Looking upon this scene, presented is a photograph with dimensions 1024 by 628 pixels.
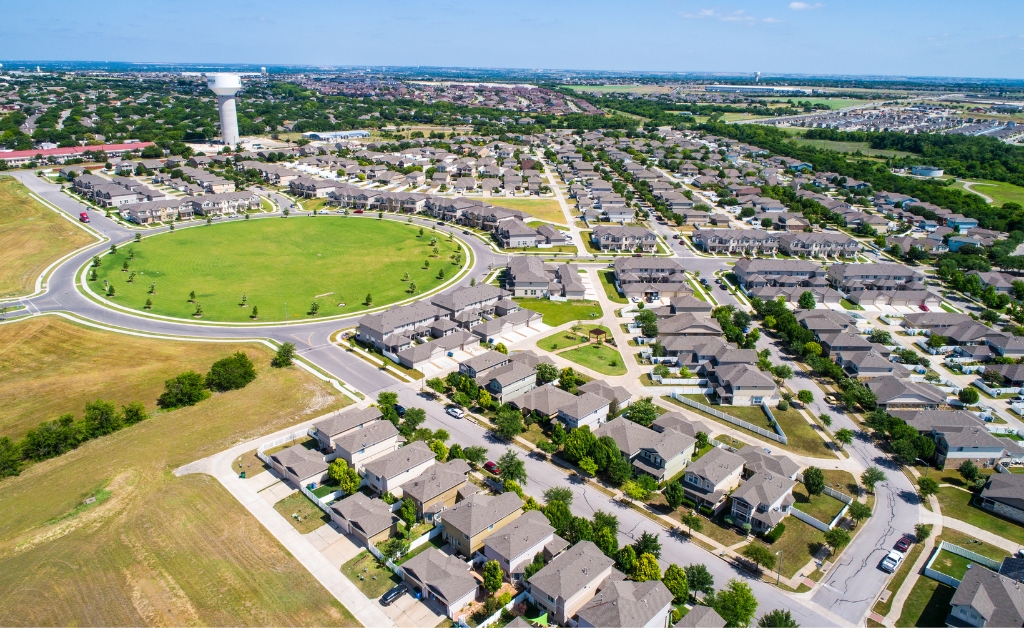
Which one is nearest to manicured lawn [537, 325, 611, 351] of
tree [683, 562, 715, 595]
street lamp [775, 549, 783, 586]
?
street lamp [775, 549, 783, 586]

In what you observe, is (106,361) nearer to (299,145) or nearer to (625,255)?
(625,255)

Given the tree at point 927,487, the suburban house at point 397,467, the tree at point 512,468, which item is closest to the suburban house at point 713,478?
the tree at point 512,468

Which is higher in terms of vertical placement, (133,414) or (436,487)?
(436,487)

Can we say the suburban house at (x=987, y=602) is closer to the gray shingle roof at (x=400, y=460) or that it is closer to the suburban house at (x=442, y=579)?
the suburban house at (x=442, y=579)

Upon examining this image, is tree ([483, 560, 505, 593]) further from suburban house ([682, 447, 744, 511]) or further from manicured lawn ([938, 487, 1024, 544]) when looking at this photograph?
manicured lawn ([938, 487, 1024, 544])

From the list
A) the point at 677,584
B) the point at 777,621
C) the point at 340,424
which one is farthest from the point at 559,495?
the point at 340,424

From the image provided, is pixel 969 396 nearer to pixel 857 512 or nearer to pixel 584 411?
pixel 857 512
